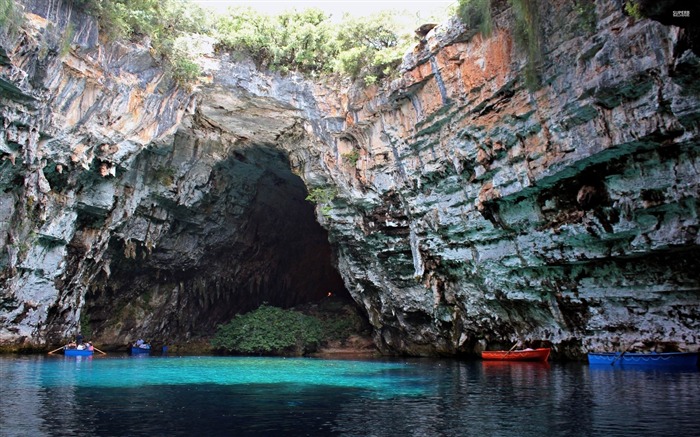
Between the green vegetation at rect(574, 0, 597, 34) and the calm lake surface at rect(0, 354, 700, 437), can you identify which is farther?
the green vegetation at rect(574, 0, 597, 34)

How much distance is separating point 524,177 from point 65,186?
707 inches

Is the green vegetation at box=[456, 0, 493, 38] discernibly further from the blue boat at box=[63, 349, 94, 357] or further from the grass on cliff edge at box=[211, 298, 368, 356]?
the blue boat at box=[63, 349, 94, 357]

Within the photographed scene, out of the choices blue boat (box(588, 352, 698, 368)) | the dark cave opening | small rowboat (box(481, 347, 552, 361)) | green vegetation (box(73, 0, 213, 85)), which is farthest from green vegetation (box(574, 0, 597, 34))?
the dark cave opening

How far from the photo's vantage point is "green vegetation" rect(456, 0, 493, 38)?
17.6m

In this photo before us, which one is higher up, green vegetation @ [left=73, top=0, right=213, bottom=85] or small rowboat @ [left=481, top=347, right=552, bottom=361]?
green vegetation @ [left=73, top=0, right=213, bottom=85]

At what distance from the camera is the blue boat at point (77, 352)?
77.0 feet

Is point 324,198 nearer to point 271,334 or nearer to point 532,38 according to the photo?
point 271,334

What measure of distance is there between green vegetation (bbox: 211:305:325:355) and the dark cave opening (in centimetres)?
272

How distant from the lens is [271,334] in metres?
30.9

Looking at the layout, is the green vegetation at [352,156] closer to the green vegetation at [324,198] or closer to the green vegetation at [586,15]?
the green vegetation at [324,198]

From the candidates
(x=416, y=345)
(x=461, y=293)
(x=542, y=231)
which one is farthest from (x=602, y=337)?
(x=416, y=345)

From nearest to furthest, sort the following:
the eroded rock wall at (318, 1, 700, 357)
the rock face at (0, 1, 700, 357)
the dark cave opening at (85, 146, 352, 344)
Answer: the eroded rock wall at (318, 1, 700, 357) < the rock face at (0, 1, 700, 357) < the dark cave opening at (85, 146, 352, 344)

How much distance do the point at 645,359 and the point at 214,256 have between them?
2377 centimetres

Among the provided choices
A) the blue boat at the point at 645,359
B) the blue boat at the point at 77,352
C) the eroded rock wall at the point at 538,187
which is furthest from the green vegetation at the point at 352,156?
the blue boat at the point at 77,352
